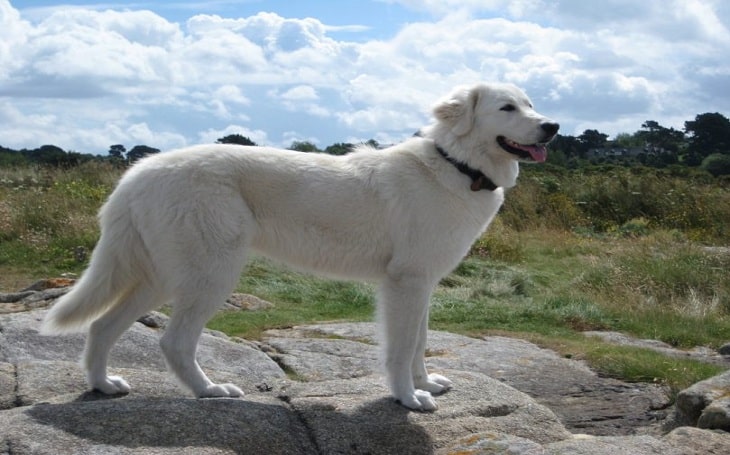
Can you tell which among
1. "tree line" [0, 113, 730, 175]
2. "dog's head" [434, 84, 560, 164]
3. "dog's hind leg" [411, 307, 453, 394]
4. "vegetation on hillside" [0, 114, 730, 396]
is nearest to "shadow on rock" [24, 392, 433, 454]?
"dog's hind leg" [411, 307, 453, 394]

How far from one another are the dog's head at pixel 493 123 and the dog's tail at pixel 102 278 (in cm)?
225

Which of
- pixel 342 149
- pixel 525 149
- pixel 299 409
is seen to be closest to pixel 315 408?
pixel 299 409

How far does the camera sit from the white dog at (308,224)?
520 cm

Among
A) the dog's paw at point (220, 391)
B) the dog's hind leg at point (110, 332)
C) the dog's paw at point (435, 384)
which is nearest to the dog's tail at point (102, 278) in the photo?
the dog's hind leg at point (110, 332)

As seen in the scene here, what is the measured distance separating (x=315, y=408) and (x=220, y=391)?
59 centimetres

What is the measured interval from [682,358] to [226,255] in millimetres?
6007

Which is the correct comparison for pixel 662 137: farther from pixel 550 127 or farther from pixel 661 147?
pixel 550 127

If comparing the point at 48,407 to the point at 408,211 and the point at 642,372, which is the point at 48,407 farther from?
the point at 642,372

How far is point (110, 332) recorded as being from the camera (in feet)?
17.7

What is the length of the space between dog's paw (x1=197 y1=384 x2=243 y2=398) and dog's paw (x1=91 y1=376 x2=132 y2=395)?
0.55 meters

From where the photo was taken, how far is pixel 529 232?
65.0 ft

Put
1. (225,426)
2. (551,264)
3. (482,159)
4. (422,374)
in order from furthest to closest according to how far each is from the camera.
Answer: (551,264) → (482,159) → (422,374) → (225,426)

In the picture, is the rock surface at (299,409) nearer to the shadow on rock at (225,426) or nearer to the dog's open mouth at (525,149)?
the shadow on rock at (225,426)

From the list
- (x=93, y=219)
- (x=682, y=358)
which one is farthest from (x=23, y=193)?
(x=682, y=358)
